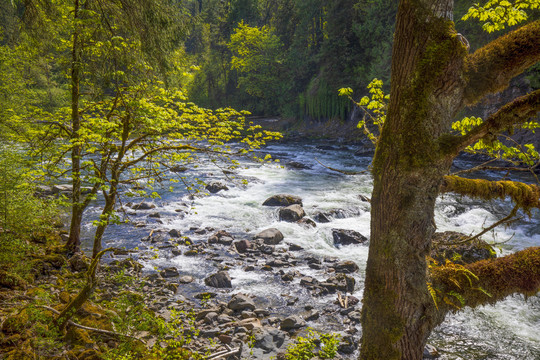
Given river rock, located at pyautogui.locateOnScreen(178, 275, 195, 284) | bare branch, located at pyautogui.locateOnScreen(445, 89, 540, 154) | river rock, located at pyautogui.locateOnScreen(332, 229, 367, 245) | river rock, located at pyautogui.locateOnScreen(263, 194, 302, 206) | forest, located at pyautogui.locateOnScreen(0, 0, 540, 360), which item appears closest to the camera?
bare branch, located at pyautogui.locateOnScreen(445, 89, 540, 154)

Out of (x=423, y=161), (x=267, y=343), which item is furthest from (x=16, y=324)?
(x=423, y=161)

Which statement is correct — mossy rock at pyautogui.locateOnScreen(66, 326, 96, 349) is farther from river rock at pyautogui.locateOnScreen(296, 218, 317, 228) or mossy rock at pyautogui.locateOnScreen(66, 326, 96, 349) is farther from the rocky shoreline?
river rock at pyautogui.locateOnScreen(296, 218, 317, 228)

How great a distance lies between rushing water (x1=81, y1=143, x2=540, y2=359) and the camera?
5.38m

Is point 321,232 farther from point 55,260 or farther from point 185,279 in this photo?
point 55,260

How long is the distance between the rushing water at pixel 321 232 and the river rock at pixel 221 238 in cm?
31

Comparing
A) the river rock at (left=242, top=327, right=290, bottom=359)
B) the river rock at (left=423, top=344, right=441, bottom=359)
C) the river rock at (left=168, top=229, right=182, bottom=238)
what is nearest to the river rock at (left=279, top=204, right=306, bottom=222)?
the river rock at (left=168, top=229, right=182, bottom=238)

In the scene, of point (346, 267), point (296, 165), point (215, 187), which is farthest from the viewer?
point (296, 165)

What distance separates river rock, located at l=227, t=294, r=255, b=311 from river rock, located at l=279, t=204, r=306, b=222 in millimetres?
4916

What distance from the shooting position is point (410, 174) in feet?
7.44

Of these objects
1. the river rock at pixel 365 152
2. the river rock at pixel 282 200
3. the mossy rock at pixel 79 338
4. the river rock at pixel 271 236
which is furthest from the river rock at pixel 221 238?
the river rock at pixel 365 152

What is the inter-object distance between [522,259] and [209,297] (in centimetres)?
511

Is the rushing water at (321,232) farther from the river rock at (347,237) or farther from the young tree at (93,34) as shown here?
the young tree at (93,34)

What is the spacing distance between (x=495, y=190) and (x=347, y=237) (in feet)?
22.1

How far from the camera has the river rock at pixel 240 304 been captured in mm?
5848
